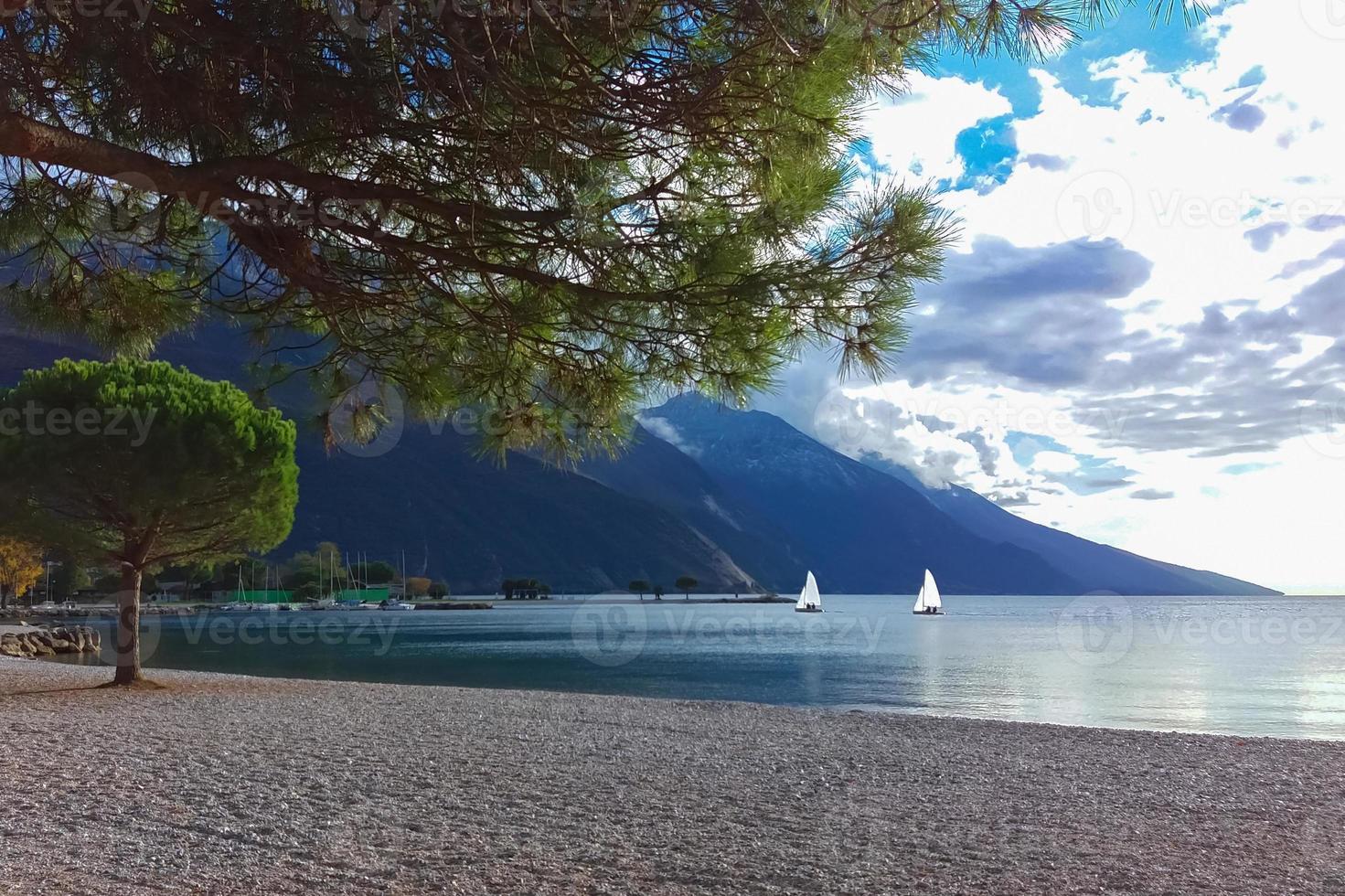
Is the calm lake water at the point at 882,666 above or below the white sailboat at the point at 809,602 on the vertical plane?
above

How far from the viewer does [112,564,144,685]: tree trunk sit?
54.7 ft

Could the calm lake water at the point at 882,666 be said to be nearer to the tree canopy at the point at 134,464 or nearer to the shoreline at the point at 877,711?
the shoreline at the point at 877,711

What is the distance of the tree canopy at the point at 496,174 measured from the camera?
3.54 m

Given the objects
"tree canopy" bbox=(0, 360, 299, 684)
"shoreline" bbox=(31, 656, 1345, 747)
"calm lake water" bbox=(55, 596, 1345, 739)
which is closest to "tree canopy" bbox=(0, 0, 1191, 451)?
"tree canopy" bbox=(0, 360, 299, 684)

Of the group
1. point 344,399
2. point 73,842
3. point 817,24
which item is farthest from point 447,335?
point 73,842
